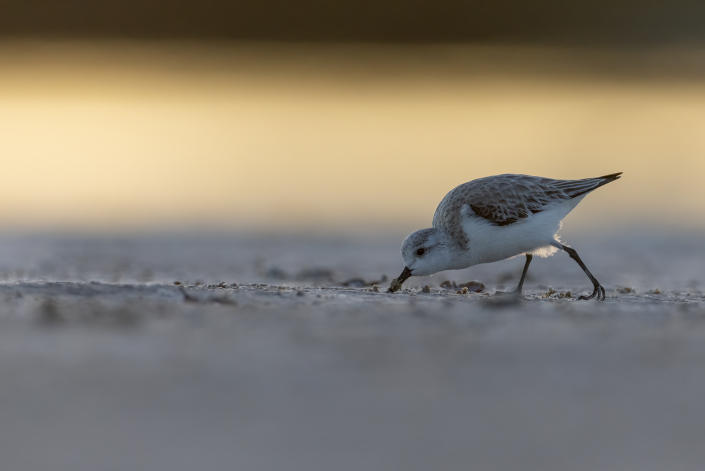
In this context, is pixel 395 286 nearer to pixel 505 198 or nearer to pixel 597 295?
pixel 505 198

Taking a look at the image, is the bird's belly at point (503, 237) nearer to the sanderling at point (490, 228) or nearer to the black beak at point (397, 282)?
the sanderling at point (490, 228)

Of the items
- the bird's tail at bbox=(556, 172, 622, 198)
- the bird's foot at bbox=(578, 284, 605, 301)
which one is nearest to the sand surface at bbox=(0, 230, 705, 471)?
the bird's foot at bbox=(578, 284, 605, 301)

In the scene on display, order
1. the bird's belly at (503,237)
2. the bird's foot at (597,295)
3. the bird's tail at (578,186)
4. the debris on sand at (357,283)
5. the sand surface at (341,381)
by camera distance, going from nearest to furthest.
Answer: the sand surface at (341,381), the bird's foot at (597,295), the bird's belly at (503,237), the bird's tail at (578,186), the debris on sand at (357,283)

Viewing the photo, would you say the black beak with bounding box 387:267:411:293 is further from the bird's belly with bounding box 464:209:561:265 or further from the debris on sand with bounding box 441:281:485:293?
the debris on sand with bounding box 441:281:485:293

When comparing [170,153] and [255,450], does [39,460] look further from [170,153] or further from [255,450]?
[170,153]

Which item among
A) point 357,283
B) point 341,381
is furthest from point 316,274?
point 341,381

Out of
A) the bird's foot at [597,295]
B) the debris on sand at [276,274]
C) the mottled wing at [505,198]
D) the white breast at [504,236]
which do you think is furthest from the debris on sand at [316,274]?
the bird's foot at [597,295]

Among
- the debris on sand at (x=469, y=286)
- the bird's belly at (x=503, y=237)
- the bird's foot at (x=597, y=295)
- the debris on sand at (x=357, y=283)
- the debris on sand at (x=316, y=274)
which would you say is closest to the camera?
the bird's foot at (x=597, y=295)
